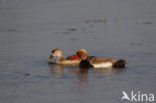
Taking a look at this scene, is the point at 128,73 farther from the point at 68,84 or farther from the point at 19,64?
the point at 19,64

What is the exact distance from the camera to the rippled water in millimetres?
11289

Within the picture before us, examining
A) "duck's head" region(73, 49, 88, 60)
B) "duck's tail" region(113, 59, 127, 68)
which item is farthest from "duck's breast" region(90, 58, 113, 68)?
"duck's head" region(73, 49, 88, 60)

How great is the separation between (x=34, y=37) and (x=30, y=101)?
33.4 ft

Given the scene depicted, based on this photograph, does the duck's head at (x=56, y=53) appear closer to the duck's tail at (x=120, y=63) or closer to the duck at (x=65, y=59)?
the duck at (x=65, y=59)

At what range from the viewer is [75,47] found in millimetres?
17797

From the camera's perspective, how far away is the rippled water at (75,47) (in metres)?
11.3

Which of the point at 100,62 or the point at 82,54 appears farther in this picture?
the point at 82,54

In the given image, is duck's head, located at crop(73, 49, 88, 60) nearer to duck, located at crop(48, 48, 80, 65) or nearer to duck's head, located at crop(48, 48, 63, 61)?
duck, located at crop(48, 48, 80, 65)

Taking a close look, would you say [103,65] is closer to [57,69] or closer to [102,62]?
[102,62]

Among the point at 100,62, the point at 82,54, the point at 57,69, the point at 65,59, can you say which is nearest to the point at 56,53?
the point at 65,59

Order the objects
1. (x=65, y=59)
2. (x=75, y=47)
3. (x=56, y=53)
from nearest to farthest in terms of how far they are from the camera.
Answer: (x=65, y=59)
(x=56, y=53)
(x=75, y=47)

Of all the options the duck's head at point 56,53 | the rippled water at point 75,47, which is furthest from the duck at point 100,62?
the duck's head at point 56,53

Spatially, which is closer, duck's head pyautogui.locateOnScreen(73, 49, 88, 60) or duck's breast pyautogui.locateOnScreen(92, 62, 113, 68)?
duck's breast pyautogui.locateOnScreen(92, 62, 113, 68)

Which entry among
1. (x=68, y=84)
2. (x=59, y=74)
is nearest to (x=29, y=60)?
(x=59, y=74)
